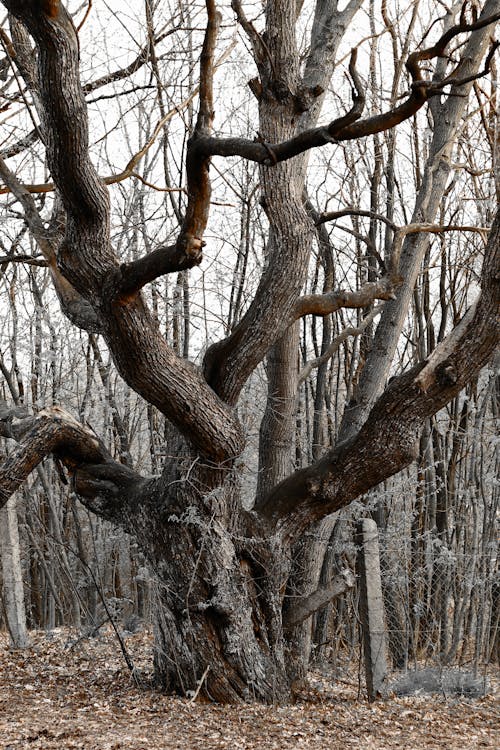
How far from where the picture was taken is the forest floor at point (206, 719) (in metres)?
3.69

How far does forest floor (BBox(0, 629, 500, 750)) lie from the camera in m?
3.69

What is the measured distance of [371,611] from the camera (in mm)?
4703

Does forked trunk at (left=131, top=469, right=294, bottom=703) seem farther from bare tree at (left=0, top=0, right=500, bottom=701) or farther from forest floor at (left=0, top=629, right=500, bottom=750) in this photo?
forest floor at (left=0, top=629, right=500, bottom=750)

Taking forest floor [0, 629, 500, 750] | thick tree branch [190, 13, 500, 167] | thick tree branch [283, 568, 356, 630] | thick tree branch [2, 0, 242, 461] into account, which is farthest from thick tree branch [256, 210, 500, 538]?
thick tree branch [190, 13, 500, 167]

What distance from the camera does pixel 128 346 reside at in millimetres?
3969

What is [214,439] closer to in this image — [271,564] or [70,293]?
[271,564]

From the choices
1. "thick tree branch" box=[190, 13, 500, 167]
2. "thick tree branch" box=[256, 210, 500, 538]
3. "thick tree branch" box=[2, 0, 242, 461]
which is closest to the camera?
"thick tree branch" box=[190, 13, 500, 167]

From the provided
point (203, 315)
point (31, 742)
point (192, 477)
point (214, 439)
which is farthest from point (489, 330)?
point (203, 315)

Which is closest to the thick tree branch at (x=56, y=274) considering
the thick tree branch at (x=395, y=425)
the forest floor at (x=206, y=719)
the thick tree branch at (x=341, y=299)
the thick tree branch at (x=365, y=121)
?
the thick tree branch at (x=341, y=299)

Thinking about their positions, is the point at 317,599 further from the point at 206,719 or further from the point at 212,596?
the point at 206,719

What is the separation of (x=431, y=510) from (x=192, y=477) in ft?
14.7

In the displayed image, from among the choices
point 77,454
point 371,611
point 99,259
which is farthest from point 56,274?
point 371,611

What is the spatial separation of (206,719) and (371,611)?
125 cm

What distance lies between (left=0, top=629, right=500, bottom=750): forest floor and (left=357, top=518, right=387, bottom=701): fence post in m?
0.16
